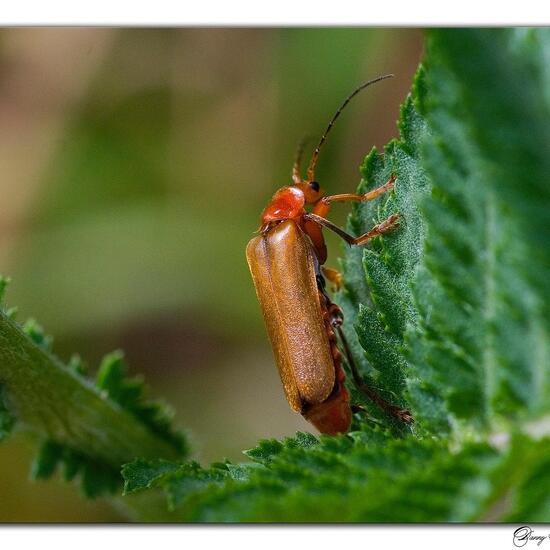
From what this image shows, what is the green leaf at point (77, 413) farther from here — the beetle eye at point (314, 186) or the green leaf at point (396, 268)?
the beetle eye at point (314, 186)

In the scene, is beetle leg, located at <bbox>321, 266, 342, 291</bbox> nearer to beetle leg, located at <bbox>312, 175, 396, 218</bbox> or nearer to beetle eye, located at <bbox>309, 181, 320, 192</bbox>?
→ beetle leg, located at <bbox>312, 175, 396, 218</bbox>

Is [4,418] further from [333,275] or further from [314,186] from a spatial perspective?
[314,186]

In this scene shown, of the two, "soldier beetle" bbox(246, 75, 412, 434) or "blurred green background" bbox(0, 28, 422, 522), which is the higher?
"blurred green background" bbox(0, 28, 422, 522)

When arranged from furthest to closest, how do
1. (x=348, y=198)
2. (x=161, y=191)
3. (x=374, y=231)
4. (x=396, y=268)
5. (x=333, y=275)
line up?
(x=161, y=191)
(x=333, y=275)
(x=348, y=198)
(x=374, y=231)
(x=396, y=268)

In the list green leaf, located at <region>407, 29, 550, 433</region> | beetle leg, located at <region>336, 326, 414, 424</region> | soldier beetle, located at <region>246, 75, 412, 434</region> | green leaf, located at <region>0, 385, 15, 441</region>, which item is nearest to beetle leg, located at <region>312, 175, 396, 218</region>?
soldier beetle, located at <region>246, 75, 412, 434</region>

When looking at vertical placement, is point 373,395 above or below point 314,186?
below

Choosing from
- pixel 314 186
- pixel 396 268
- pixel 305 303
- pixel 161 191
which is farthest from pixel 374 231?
pixel 161 191

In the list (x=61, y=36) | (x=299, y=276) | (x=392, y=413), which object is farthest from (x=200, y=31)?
(x=392, y=413)
